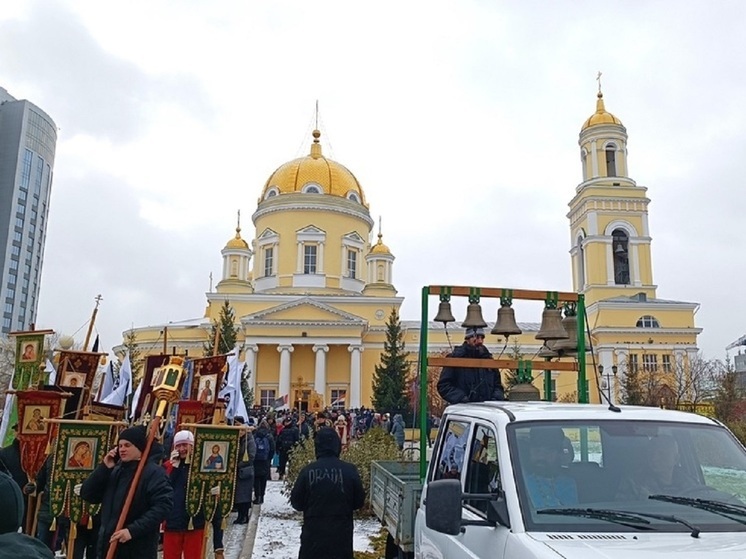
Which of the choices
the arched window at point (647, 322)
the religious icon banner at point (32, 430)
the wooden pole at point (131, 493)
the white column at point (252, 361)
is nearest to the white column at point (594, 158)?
the arched window at point (647, 322)

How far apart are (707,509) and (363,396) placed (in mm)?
43206

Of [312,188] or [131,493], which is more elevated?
[312,188]

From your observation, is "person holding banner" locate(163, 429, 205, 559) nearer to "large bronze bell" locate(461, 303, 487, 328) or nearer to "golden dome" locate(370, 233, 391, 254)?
"large bronze bell" locate(461, 303, 487, 328)

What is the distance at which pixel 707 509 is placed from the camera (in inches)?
133

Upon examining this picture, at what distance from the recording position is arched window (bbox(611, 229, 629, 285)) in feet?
147

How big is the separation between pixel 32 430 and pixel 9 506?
6266 millimetres

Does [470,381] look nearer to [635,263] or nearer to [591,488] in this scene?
[591,488]

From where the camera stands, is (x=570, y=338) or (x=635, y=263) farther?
(x=635, y=263)

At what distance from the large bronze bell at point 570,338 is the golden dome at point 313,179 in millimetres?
45099

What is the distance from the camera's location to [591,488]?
11.7 feet

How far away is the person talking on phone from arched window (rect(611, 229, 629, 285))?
43375 millimetres

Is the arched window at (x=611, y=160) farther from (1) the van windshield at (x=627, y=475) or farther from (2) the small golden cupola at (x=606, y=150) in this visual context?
(1) the van windshield at (x=627, y=475)

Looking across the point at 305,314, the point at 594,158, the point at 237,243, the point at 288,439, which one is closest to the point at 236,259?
the point at 237,243

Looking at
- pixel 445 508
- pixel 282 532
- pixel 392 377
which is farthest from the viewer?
pixel 392 377
